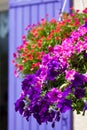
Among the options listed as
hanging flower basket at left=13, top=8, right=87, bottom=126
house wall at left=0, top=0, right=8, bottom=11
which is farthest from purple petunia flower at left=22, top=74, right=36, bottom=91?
house wall at left=0, top=0, right=8, bottom=11

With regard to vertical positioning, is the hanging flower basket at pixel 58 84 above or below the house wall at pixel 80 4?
below

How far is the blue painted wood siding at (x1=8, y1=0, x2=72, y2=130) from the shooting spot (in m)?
5.06

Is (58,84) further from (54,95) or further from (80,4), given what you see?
(80,4)

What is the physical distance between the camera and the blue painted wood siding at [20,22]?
16.6 feet

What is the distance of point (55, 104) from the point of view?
2.92 metres

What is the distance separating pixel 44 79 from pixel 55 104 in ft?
0.69

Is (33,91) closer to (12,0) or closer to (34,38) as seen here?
(34,38)

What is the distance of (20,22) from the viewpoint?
5301 mm

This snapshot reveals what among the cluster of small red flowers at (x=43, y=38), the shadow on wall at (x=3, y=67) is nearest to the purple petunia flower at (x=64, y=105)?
the cluster of small red flowers at (x=43, y=38)

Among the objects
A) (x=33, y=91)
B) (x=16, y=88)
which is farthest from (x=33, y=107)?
(x=16, y=88)

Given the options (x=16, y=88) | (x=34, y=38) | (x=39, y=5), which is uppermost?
(x=39, y=5)

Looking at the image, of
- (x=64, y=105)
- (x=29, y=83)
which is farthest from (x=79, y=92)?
(x=29, y=83)

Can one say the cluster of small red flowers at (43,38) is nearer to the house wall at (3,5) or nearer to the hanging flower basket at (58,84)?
the hanging flower basket at (58,84)

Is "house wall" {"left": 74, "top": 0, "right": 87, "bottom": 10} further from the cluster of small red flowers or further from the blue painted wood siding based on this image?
the cluster of small red flowers
